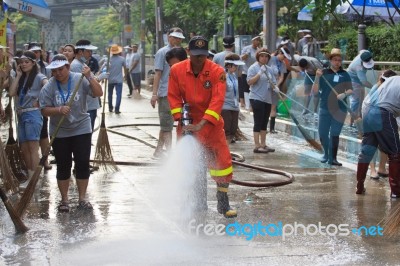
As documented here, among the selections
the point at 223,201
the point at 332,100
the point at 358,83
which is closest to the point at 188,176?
the point at 223,201

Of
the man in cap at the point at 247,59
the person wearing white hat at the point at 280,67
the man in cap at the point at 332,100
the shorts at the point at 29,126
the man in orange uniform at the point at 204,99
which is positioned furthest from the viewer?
the man in cap at the point at 247,59

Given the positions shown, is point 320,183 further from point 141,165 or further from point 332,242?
point 332,242

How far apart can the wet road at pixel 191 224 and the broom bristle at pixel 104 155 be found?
0.56 ft

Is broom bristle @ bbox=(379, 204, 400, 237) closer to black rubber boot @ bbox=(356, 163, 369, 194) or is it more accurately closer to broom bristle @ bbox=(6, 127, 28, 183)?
black rubber boot @ bbox=(356, 163, 369, 194)

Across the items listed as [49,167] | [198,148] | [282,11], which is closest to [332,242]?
[198,148]

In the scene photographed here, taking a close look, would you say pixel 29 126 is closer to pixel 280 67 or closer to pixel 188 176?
pixel 188 176

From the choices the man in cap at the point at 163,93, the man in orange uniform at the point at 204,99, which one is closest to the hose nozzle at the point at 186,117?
the man in orange uniform at the point at 204,99

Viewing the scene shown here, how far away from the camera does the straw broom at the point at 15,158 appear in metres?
11.2

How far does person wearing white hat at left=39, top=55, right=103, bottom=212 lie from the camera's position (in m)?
9.24

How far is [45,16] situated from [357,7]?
7.81 m

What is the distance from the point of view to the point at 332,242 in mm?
7840

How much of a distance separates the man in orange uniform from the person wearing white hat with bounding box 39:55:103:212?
1039mm

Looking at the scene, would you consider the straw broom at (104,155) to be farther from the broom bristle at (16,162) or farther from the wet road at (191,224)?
the broom bristle at (16,162)

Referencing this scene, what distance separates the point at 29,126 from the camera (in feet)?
36.5
